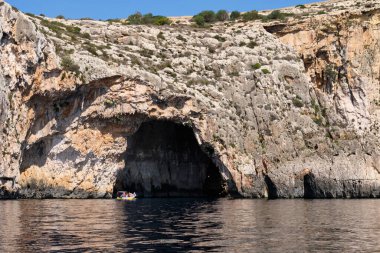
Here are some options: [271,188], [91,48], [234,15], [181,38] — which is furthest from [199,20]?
[271,188]

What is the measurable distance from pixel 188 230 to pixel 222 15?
6631cm

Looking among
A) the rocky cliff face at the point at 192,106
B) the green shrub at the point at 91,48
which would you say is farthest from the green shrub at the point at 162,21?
the green shrub at the point at 91,48

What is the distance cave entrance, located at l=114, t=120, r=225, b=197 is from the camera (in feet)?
227

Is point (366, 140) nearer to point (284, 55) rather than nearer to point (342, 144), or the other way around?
point (342, 144)

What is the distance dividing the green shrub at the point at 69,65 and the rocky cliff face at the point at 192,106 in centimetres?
9

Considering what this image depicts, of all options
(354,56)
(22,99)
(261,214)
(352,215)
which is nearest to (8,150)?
(22,99)

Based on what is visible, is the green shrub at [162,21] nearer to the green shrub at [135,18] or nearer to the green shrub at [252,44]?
the green shrub at [135,18]

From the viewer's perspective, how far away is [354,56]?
72.6 metres

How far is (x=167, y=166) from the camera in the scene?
70.7m

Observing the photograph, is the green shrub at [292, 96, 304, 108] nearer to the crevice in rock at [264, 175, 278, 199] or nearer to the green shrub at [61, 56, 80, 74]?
the crevice in rock at [264, 175, 278, 199]

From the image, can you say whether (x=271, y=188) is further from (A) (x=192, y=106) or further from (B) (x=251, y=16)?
(B) (x=251, y=16)

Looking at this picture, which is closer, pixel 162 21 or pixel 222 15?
pixel 162 21

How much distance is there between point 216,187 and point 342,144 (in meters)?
15.1

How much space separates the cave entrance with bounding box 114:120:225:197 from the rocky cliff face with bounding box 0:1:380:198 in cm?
13
